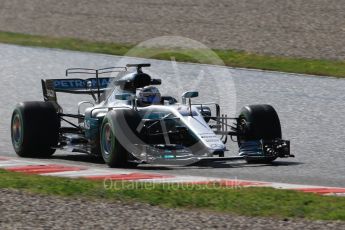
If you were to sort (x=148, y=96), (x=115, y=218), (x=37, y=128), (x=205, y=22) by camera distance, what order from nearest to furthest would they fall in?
(x=115, y=218), (x=148, y=96), (x=37, y=128), (x=205, y=22)

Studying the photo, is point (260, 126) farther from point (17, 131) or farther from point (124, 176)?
point (17, 131)

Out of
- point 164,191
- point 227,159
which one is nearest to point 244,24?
point 227,159

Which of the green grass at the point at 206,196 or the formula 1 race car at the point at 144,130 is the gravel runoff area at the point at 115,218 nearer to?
the green grass at the point at 206,196

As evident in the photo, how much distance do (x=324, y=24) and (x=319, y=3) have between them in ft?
8.96

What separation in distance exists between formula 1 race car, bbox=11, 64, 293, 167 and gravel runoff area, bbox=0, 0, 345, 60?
31.7 feet

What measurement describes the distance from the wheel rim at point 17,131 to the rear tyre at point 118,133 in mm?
1830

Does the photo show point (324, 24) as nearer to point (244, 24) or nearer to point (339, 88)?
point (244, 24)

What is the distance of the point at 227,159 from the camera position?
1234 cm

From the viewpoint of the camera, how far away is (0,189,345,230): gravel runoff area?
816 centimetres

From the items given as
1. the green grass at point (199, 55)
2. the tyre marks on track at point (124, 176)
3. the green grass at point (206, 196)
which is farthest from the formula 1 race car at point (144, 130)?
the green grass at point (199, 55)

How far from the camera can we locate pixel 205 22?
26984mm

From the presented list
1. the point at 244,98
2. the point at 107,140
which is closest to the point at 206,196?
the point at 107,140

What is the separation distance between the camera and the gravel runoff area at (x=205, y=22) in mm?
23984

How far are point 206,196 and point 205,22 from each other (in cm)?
1765
